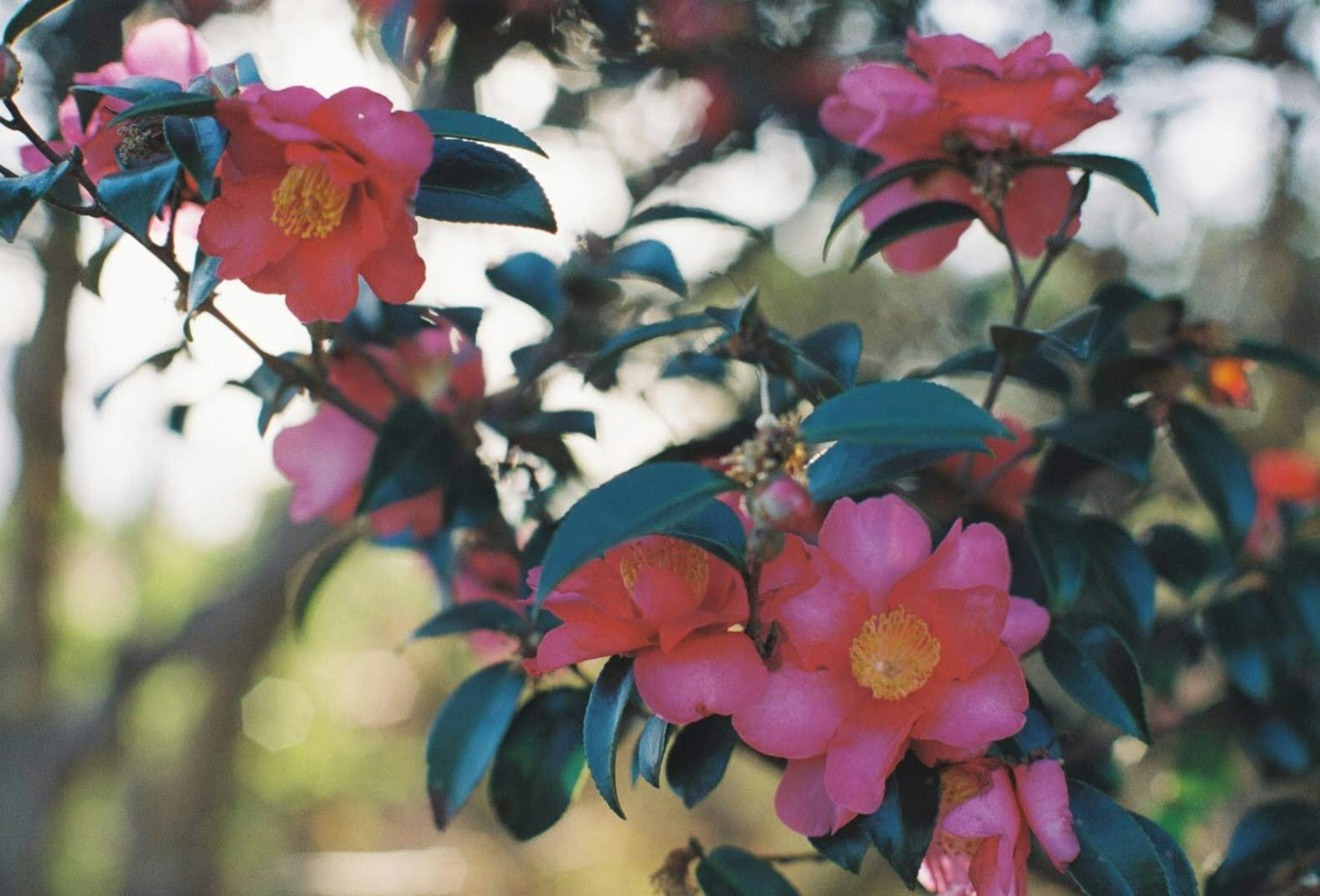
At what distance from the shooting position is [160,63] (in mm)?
644

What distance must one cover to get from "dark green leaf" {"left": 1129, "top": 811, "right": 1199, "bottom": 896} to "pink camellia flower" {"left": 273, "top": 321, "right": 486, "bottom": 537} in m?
0.54

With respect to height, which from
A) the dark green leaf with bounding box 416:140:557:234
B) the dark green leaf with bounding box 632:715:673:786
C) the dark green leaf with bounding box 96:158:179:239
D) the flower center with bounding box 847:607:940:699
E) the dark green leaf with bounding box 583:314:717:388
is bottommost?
the dark green leaf with bounding box 632:715:673:786

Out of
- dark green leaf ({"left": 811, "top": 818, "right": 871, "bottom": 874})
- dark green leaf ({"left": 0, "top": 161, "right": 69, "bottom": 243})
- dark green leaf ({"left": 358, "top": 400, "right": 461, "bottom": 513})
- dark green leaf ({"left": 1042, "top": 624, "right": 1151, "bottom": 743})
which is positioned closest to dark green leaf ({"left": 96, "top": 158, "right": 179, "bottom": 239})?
dark green leaf ({"left": 0, "top": 161, "right": 69, "bottom": 243})

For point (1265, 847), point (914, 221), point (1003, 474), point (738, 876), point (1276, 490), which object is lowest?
point (1276, 490)

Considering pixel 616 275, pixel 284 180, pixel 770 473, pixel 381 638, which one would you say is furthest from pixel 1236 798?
pixel 381 638

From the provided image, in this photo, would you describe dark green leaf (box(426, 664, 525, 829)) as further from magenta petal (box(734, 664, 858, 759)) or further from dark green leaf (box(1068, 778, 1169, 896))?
dark green leaf (box(1068, 778, 1169, 896))

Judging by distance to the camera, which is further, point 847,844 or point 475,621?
point 475,621

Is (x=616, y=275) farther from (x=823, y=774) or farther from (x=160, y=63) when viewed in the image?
(x=823, y=774)

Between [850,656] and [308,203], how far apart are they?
0.36m

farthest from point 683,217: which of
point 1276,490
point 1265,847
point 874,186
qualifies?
point 1276,490

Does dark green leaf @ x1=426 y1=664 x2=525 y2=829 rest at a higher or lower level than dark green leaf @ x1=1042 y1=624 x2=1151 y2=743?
lower

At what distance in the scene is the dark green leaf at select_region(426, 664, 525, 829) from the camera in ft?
2.28

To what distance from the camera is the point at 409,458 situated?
0.75 metres

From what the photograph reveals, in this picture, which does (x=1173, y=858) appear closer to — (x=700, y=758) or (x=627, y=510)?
(x=700, y=758)
